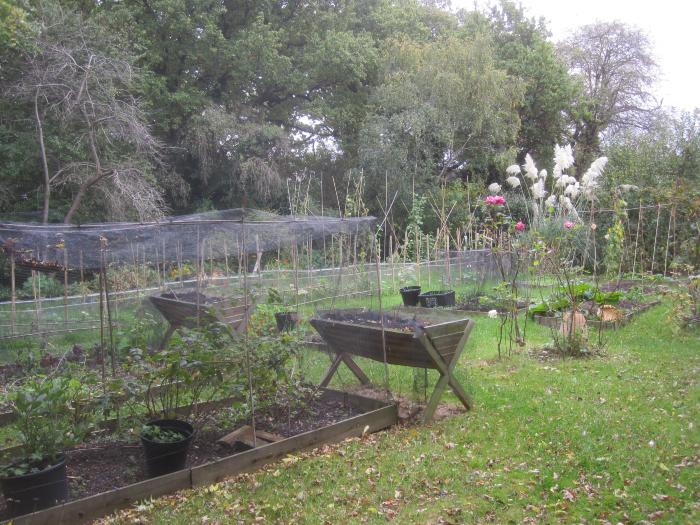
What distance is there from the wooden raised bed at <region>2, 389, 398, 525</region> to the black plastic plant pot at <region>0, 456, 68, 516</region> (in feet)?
0.49

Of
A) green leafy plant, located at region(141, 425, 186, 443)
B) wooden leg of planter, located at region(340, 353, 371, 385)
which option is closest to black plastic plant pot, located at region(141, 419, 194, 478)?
green leafy plant, located at region(141, 425, 186, 443)

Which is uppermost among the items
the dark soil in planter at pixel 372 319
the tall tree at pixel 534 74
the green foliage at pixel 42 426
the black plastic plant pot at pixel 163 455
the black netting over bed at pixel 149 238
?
the tall tree at pixel 534 74

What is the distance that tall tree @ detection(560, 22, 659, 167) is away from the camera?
68.5 feet

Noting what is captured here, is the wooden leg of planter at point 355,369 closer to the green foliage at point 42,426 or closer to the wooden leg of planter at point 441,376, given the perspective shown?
the wooden leg of planter at point 441,376

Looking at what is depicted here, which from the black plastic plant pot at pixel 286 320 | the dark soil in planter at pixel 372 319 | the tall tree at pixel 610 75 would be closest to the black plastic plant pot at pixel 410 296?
the black plastic plant pot at pixel 286 320

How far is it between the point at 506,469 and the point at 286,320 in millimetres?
2507

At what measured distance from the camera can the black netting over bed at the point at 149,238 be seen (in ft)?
17.2

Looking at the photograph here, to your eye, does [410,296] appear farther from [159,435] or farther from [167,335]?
[159,435]

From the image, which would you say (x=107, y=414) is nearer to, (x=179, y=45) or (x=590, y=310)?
(x=590, y=310)

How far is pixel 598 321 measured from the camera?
7414 millimetres

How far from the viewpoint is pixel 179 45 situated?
598 inches

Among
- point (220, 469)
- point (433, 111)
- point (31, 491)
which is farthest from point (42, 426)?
point (433, 111)

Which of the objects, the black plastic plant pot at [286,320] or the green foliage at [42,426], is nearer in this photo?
the green foliage at [42,426]

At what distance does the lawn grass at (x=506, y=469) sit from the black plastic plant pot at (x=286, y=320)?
529 millimetres
